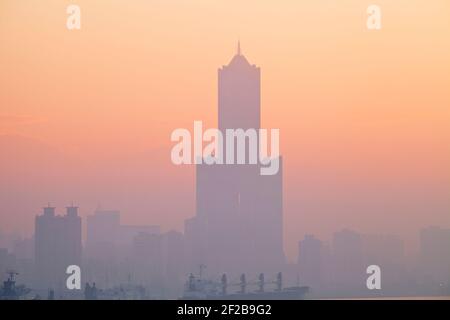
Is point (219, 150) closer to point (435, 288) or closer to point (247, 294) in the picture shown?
point (247, 294)
